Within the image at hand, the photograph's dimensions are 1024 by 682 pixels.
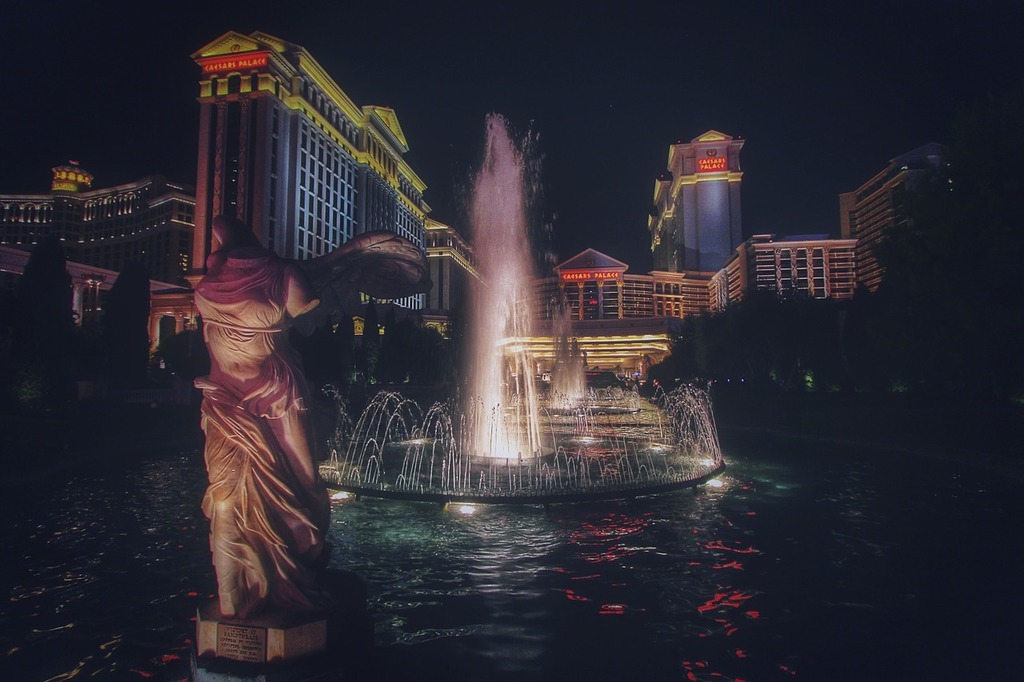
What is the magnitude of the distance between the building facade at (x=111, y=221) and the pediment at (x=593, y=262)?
70.0m

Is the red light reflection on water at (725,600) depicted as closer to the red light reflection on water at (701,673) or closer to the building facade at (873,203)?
the red light reflection on water at (701,673)

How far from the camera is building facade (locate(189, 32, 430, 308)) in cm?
6069

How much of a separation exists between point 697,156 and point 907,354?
12213 centimetres

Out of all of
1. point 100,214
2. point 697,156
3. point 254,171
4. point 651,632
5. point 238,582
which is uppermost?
point 697,156

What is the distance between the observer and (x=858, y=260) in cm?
11138

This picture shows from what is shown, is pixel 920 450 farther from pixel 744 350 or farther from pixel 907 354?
pixel 744 350

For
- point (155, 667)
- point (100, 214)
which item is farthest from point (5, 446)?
point (100, 214)

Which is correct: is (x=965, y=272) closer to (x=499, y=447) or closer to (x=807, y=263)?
(x=499, y=447)

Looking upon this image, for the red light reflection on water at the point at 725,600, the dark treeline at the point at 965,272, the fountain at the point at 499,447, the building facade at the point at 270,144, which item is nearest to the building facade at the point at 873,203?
the dark treeline at the point at 965,272

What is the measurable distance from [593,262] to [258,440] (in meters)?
116

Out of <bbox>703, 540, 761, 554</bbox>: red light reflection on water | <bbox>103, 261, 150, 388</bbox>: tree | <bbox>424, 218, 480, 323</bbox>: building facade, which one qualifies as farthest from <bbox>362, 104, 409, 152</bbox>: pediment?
<bbox>703, 540, 761, 554</bbox>: red light reflection on water

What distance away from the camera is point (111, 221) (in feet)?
333

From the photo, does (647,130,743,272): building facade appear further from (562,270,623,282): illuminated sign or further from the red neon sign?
(562,270,623,282): illuminated sign

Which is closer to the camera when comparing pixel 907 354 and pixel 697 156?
pixel 907 354
